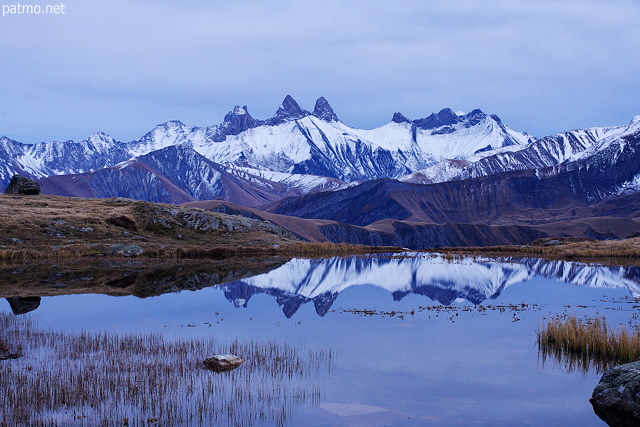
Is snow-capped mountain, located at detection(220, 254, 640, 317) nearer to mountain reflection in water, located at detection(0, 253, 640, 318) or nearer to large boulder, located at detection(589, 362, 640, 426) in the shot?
mountain reflection in water, located at detection(0, 253, 640, 318)

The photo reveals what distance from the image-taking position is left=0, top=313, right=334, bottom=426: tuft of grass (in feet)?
55.2

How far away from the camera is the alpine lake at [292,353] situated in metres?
17.5

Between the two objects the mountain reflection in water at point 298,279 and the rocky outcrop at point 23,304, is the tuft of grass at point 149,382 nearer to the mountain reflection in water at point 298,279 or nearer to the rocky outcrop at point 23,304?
the rocky outcrop at point 23,304

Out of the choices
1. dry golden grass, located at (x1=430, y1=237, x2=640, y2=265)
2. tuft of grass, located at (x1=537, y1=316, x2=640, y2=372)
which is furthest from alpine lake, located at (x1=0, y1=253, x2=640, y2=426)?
dry golden grass, located at (x1=430, y1=237, x2=640, y2=265)

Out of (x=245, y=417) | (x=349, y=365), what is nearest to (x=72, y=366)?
(x=245, y=417)

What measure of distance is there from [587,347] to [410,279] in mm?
31535

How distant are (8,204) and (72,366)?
76559mm

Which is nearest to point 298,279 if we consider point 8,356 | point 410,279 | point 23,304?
point 410,279

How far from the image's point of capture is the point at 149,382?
19.7 metres

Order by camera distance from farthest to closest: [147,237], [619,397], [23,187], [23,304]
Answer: [23,187] → [147,237] → [23,304] → [619,397]

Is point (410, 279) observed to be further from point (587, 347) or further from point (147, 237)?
point (147, 237)

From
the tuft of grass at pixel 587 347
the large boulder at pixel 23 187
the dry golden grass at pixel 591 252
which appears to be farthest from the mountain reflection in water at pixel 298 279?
the large boulder at pixel 23 187

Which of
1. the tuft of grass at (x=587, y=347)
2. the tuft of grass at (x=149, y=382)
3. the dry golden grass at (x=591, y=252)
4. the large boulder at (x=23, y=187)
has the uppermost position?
the large boulder at (x=23, y=187)

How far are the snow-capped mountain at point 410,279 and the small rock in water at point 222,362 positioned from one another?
1350cm
